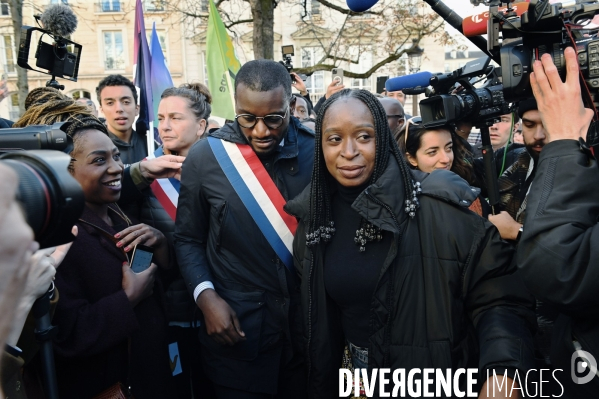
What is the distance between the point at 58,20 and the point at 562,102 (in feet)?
15.3

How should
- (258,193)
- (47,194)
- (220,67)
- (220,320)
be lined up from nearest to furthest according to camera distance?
(47,194) < (220,320) < (258,193) < (220,67)

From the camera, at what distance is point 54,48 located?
14.7 ft

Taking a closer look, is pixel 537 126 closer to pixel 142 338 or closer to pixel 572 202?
pixel 572 202

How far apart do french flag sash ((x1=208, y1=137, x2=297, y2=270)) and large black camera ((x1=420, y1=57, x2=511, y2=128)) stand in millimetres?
874

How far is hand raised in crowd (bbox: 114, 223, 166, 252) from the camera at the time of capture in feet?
8.23

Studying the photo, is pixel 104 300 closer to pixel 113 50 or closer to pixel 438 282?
pixel 438 282

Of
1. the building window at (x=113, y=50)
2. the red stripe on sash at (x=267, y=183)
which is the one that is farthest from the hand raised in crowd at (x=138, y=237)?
the building window at (x=113, y=50)

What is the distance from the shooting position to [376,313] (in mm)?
1971

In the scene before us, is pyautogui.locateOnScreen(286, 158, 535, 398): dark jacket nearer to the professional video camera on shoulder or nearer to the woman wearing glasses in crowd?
the woman wearing glasses in crowd

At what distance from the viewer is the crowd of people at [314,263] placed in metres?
1.64

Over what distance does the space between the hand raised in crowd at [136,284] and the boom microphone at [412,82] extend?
2.06 meters

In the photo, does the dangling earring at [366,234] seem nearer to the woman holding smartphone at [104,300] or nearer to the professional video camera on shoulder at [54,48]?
the woman holding smartphone at [104,300]

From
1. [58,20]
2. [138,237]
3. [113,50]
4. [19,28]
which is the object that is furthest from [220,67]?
[113,50]

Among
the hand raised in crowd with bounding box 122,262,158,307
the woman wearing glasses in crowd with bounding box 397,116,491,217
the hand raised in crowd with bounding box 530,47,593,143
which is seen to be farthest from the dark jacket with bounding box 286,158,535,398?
the woman wearing glasses in crowd with bounding box 397,116,491,217
